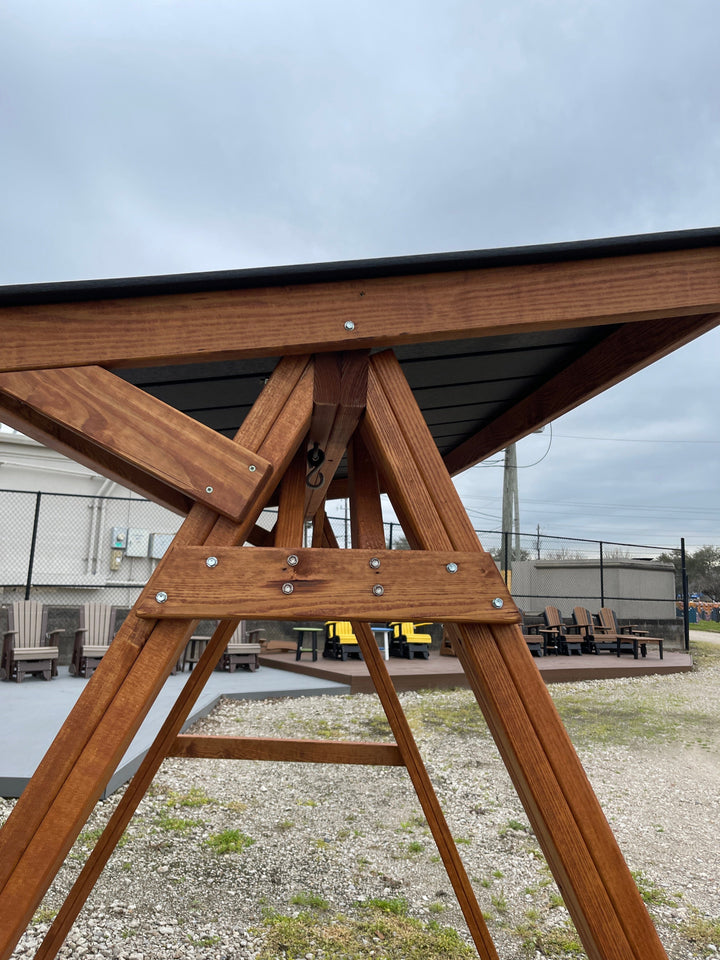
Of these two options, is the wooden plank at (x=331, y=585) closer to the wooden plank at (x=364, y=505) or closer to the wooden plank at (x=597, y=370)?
the wooden plank at (x=597, y=370)

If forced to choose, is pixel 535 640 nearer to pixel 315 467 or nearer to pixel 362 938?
pixel 362 938

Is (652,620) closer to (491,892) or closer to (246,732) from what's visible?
(246,732)

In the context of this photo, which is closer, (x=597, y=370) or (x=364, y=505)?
(x=597, y=370)

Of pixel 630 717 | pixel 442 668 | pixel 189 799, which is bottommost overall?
pixel 630 717

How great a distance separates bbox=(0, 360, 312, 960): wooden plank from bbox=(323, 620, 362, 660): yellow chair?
10.5 m

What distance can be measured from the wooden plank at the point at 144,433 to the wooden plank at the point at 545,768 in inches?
13.6

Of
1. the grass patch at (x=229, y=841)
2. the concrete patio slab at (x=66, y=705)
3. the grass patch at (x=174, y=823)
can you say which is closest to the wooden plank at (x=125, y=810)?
the grass patch at (x=229, y=841)

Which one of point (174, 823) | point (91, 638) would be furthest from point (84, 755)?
point (91, 638)

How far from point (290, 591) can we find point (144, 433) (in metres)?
0.44

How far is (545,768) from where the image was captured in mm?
1233

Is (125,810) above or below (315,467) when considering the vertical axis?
below

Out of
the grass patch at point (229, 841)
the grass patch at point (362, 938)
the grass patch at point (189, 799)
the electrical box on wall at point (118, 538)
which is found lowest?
the grass patch at point (189, 799)

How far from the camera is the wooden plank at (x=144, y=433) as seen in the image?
4.22 ft

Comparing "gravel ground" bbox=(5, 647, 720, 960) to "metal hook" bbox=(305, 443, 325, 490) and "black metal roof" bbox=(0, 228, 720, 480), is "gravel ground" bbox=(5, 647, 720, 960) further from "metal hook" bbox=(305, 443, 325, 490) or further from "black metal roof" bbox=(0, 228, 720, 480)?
"black metal roof" bbox=(0, 228, 720, 480)
